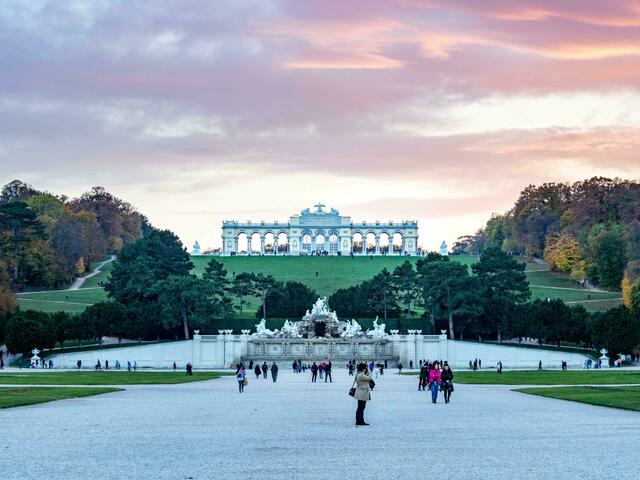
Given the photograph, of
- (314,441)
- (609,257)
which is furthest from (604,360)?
(314,441)

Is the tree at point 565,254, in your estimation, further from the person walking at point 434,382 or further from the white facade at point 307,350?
the person walking at point 434,382

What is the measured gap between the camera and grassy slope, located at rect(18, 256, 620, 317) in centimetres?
10312

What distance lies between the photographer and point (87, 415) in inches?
1044

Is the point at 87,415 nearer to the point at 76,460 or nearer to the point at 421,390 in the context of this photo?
the point at 76,460

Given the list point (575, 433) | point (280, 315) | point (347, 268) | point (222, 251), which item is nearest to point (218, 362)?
point (280, 315)

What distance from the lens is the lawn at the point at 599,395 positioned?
2964 cm

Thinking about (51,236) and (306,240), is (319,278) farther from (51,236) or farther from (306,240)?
(306,240)

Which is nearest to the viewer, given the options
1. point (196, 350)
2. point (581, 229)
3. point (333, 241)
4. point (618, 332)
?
point (618, 332)

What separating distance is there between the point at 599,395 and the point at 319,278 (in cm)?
9089

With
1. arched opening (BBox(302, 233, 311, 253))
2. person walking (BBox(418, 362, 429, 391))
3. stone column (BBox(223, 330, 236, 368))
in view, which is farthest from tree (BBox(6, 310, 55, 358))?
arched opening (BBox(302, 233, 311, 253))

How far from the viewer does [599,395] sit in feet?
111

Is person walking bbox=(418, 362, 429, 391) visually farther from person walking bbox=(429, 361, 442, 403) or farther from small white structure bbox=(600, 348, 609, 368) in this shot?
small white structure bbox=(600, 348, 609, 368)

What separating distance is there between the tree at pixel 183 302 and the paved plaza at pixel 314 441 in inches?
2182

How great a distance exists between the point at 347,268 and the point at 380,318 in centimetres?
3700
